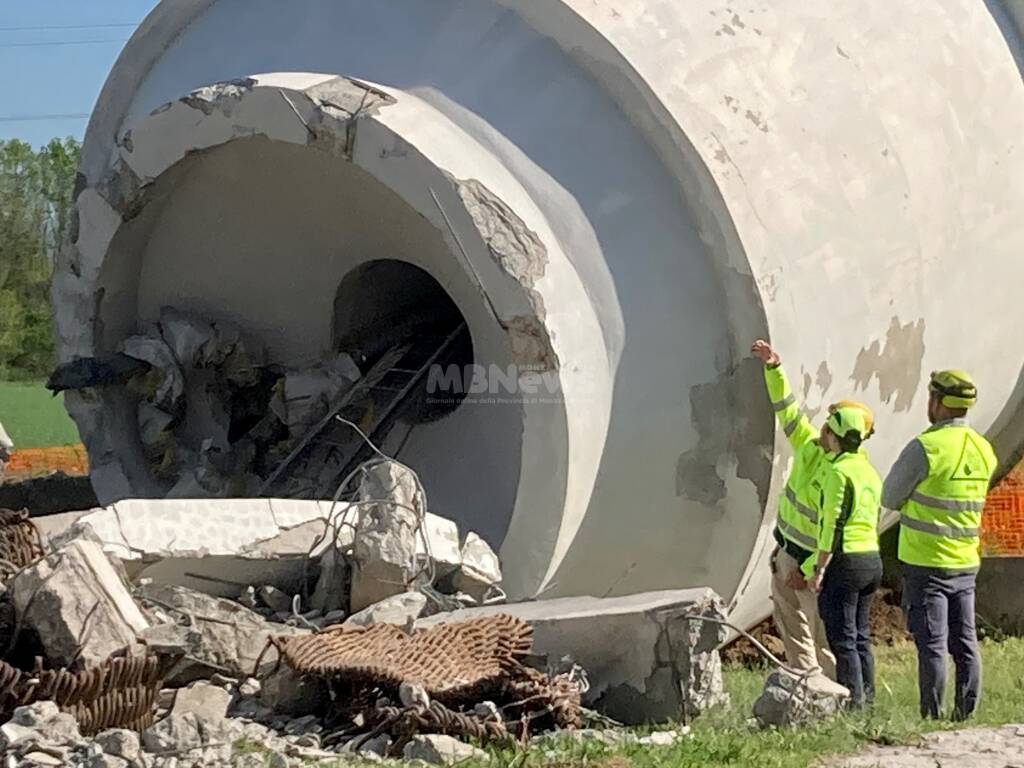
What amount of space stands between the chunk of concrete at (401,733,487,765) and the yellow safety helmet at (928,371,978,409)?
181cm

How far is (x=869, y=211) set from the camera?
5742mm

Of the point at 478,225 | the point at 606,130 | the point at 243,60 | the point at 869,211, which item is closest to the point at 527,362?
the point at 478,225

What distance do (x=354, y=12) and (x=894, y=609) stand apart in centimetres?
363

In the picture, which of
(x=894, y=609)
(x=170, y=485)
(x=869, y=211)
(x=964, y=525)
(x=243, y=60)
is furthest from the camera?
(x=894, y=609)

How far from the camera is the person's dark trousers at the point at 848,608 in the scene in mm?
4906

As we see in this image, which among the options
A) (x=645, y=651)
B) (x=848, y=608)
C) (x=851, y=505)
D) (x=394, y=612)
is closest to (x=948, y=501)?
(x=851, y=505)

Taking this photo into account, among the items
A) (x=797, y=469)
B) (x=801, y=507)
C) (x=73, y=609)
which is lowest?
(x=73, y=609)

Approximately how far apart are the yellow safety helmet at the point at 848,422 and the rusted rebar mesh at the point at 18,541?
250 centimetres

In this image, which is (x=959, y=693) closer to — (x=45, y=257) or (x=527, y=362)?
(x=527, y=362)

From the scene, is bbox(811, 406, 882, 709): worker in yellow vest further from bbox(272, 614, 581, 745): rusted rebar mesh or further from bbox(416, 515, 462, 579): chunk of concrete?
bbox(416, 515, 462, 579): chunk of concrete

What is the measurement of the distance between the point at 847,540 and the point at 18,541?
2.62m

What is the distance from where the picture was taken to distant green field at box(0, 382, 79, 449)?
21219mm

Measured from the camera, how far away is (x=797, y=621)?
Result: 5305 mm

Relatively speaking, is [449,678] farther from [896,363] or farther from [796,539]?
A: [896,363]
